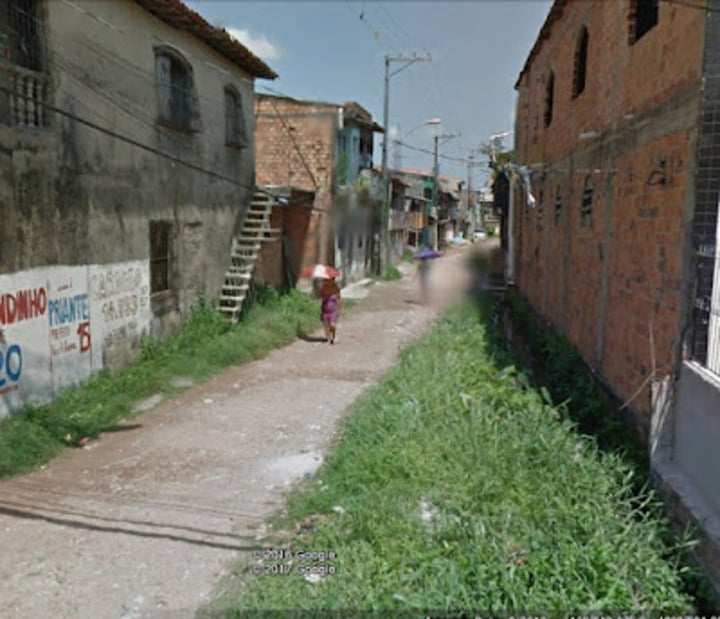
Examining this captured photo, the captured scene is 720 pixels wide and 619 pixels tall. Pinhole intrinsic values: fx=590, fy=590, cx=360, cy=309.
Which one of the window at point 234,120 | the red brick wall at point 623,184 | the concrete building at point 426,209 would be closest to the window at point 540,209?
the red brick wall at point 623,184

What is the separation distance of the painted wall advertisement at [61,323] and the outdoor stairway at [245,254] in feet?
9.05

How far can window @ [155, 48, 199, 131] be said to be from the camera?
9164 mm

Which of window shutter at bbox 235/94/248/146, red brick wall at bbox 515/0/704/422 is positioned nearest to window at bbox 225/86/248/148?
window shutter at bbox 235/94/248/146

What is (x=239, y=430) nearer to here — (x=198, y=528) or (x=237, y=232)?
(x=198, y=528)

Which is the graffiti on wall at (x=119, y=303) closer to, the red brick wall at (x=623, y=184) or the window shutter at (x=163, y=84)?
the window shutter at (x=163, y=84)

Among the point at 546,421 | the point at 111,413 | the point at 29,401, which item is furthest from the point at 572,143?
the point at 29,401

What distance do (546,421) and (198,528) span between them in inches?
150

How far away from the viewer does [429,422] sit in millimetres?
→ 6305

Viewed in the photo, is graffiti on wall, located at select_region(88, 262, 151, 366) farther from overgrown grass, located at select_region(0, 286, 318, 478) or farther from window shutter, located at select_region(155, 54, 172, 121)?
window shutter, located at select_region(155, 54, 172, 121)

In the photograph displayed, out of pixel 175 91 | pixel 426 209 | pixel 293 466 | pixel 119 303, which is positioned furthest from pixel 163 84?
pixel 426 209

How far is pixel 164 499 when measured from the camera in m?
4.92

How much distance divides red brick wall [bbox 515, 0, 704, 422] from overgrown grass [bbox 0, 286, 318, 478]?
5408mm

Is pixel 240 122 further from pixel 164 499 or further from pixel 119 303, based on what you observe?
pixel 164 499

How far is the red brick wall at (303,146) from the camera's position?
17.1 metres
